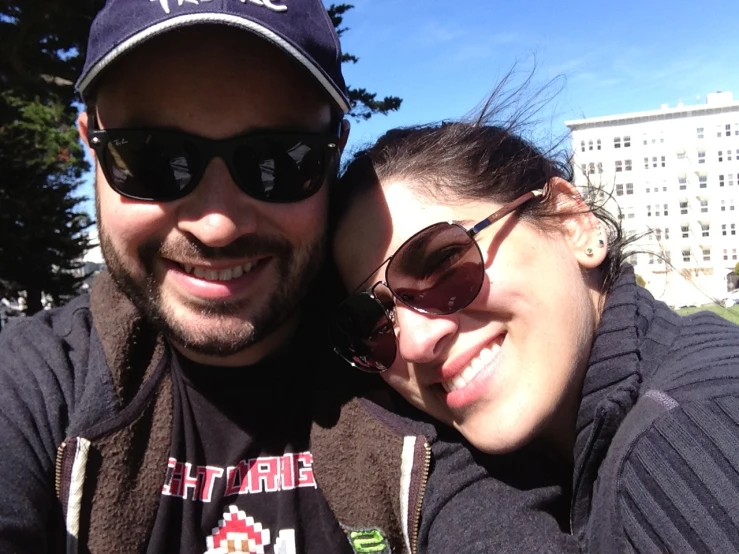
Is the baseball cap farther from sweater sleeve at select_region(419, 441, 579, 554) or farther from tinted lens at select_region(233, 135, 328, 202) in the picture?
sweater sleeve at select_region(419, 441, 579, 554)

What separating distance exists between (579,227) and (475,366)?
512 millimetres

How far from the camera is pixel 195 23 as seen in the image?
149 cm

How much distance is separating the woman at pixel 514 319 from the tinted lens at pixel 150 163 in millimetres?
475

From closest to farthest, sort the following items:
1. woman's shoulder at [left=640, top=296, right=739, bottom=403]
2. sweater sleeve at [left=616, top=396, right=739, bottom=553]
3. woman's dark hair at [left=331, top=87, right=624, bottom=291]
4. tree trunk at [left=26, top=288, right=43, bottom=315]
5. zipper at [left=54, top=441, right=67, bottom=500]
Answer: sweater sleeve at [left=616, top=396, right=739, bottom=553] → woman's shoulder at [left=640, top=296, right=739, bottom=403] → zipper at [left=54, top=441, right=67, bottom=500] → woman's dark hair at [left=331, top=87, right=624, bottom=291] → tree trunk at [left=26, top=288, right=43, bottom=315]

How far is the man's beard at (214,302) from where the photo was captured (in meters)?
1.62

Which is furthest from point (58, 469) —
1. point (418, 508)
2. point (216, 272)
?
point (418, 508)

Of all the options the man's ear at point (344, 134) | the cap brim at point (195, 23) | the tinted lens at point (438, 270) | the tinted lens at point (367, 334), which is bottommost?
the tinted lens at point (367, 334)

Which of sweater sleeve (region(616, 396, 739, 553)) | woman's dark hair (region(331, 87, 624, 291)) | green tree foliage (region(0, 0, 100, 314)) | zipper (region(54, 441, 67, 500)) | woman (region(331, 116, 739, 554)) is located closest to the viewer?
sweater sleeve (region(616, 396, 739, 553))

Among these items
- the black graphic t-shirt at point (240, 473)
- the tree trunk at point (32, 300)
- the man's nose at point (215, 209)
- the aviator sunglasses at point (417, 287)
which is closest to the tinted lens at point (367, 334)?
the aviator sunglasses at point (417, 287)

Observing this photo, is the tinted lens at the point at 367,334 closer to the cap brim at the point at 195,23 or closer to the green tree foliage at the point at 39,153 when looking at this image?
the cap brim at the point at 195,23

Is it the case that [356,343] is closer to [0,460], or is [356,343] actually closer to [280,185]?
[280,185]

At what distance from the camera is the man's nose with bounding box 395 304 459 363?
1583 mm

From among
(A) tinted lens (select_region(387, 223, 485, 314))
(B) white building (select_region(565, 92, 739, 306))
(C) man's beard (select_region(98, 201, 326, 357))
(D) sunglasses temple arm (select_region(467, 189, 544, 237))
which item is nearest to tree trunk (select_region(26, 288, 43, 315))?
(C) man's beard (select_region(98, 201, 326, 357))

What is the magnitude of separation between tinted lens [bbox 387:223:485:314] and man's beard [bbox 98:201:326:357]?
28 cm
